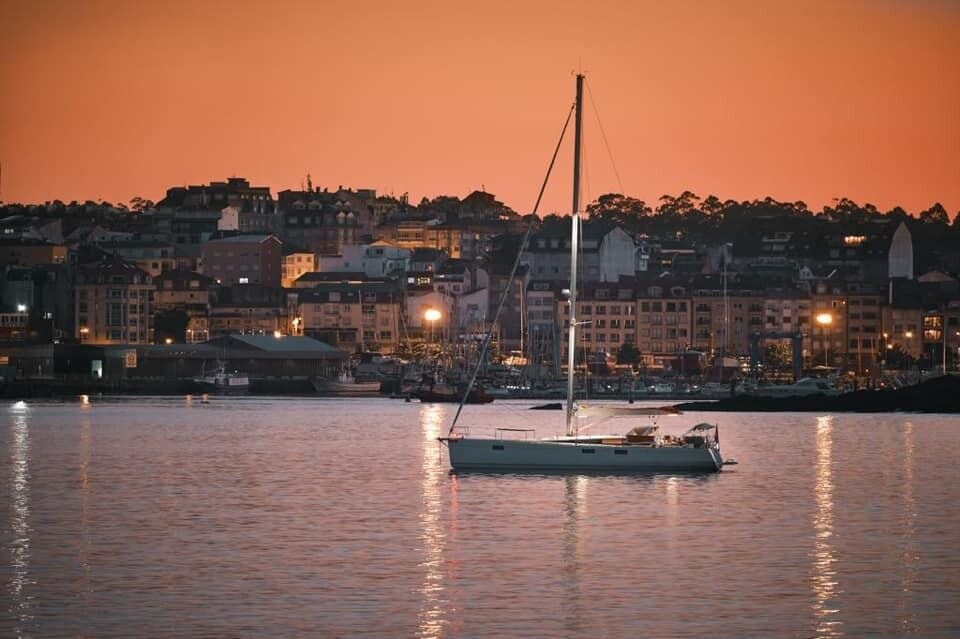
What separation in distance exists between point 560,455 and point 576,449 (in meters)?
0.51

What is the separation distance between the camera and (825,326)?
185 metres

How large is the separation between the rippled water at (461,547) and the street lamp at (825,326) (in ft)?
331

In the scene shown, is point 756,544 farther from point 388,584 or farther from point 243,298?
point 243,298

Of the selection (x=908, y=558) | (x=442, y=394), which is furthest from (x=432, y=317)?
(x=908, y=558)

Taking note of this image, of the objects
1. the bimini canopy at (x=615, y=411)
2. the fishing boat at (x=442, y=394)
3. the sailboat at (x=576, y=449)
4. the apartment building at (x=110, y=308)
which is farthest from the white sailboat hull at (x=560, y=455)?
the apartment building at (x=110, y=308)

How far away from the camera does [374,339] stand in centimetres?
19388

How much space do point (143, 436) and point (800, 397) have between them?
56568 mm

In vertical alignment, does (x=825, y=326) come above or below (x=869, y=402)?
above

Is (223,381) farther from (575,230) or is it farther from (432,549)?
(432,549)

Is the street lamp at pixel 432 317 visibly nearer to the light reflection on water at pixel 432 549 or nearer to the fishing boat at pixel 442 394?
the fishing boat at pixel 442 394

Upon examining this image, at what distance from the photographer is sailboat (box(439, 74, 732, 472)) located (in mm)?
60281

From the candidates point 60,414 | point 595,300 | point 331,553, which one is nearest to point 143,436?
point 60,414

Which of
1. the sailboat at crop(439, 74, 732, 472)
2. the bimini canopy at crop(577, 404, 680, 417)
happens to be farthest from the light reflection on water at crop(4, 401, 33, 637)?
the bimini canopy at crop(577, 404, 680, 417)

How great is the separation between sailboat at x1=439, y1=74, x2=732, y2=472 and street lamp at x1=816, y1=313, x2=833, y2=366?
120 metres
